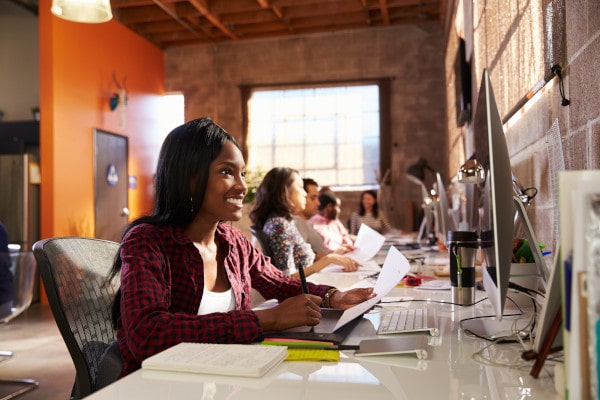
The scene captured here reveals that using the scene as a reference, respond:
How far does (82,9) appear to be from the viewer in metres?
3.81

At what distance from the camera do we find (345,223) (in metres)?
7.98


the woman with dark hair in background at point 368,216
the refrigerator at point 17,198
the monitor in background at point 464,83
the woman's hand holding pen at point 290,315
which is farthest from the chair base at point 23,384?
the woman with dark hair in background at point 368,216

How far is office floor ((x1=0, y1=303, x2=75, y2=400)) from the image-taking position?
9.52 ft

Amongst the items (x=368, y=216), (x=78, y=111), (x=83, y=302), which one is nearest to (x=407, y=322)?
(x=83, y=302)

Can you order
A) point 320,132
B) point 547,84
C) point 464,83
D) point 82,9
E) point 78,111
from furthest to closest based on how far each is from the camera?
point 320,132, point 78,111, point 464,83, point 82,9, point 547,84

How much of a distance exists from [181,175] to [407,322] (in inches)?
25.2

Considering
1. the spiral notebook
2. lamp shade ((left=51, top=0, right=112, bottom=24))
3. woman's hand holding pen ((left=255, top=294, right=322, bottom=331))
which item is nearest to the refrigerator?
lamp shade ((left=51, top=0, right=112, bottom=24))

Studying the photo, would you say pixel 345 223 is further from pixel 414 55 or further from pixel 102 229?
pixel 102 229

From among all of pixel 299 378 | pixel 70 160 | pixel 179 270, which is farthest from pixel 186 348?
pixel 70 160

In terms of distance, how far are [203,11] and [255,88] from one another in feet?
5.25

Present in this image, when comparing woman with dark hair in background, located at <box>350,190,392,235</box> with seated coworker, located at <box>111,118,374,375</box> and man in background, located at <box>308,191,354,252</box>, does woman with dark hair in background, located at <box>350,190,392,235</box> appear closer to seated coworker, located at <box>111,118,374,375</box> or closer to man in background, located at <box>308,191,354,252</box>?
man in background, located at <box>308,191,354,252</box>

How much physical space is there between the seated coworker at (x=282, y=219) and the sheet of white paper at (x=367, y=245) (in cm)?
22

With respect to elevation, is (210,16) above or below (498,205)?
above

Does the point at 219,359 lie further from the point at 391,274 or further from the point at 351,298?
the point at 351,298
